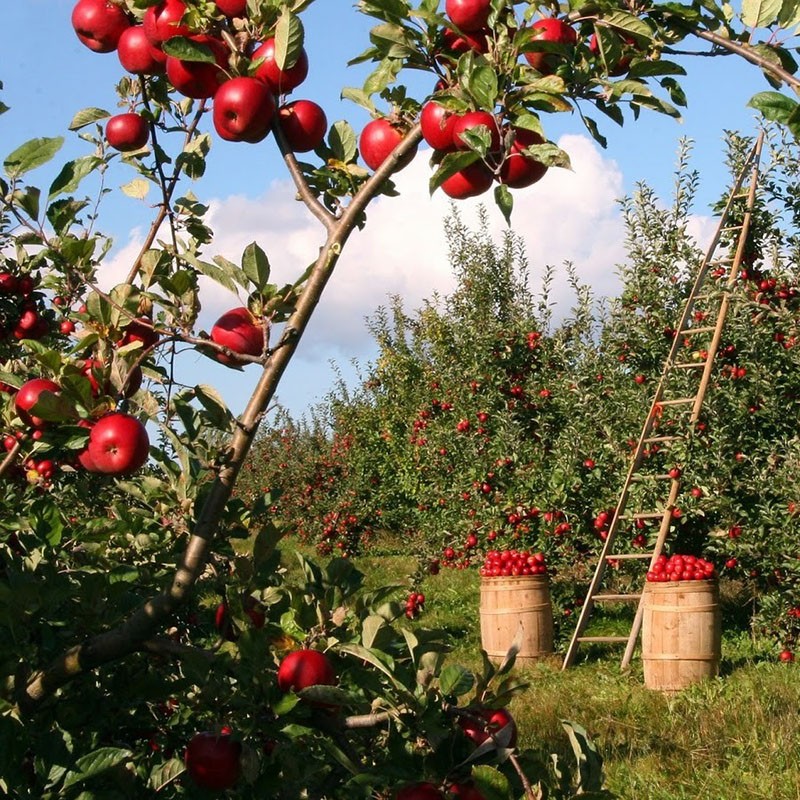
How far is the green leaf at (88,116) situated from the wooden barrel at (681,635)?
5.11 meters

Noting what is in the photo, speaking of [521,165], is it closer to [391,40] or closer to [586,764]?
[391,40]

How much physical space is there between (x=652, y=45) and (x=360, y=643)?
0.82m

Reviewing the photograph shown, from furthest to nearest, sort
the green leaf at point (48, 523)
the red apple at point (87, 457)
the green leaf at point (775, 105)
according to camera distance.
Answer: the green leaf at point (48, 523)
the red apple at point (87, 457)
the green leaf at point (775, 105)

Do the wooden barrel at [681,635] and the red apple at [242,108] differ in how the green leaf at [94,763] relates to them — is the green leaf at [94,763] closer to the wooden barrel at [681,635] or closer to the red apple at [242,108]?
the red apple at [242,108]

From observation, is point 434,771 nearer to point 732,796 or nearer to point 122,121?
point 122,121

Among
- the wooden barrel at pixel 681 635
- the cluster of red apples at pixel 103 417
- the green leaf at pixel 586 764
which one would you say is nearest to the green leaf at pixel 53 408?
the cluster of red apples at pixel 103 417

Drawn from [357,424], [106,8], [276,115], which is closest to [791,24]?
[276,115]

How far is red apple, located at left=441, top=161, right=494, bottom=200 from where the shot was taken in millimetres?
1122

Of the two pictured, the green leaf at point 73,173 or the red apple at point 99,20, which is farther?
the green leaf at point 73,173

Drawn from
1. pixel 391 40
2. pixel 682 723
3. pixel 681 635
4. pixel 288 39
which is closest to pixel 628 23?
pixel 391 40

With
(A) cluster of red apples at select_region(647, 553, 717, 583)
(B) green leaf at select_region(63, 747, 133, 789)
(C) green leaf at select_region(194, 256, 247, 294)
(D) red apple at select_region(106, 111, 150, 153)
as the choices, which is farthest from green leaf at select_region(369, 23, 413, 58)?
(A) cluster of red apples at select_region(647, 553, 717, 583)

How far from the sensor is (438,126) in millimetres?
1095

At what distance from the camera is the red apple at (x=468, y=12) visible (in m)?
1.11

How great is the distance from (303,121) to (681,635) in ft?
17.1
